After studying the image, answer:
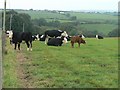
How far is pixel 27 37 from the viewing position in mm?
20516

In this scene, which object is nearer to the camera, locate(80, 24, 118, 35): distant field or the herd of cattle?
the herd of cattle

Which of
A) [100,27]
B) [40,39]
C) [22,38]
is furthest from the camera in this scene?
[100,27]

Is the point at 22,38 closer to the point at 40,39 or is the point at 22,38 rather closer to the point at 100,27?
the point at 40,39

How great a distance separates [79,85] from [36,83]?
4.06 ft

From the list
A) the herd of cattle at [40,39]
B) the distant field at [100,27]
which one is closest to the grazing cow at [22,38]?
the herd of cattle at [40,39]

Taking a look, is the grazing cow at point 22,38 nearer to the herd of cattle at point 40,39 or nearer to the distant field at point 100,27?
the herd of cattle at point 40,39

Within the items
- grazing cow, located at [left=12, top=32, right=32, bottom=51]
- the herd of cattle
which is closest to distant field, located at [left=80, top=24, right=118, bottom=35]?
the herd of cattle

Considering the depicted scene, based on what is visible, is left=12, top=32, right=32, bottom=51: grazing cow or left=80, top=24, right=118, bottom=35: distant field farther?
left=80, top=24, right=118, bottom=35: distant field

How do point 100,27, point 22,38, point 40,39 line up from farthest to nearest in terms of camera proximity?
1. point 100,27
2. point 40,39
3. point 22,38

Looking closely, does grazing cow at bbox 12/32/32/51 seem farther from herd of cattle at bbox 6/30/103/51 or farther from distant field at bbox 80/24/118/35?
distant field at bbox 80/24/118/35

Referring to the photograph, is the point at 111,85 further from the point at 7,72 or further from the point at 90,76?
the point at 7,72

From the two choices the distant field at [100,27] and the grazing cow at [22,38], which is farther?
the distant field at [100,27]

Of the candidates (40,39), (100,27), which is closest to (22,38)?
(40,39)

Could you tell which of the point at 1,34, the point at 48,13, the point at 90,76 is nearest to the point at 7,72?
the point at 90,76
